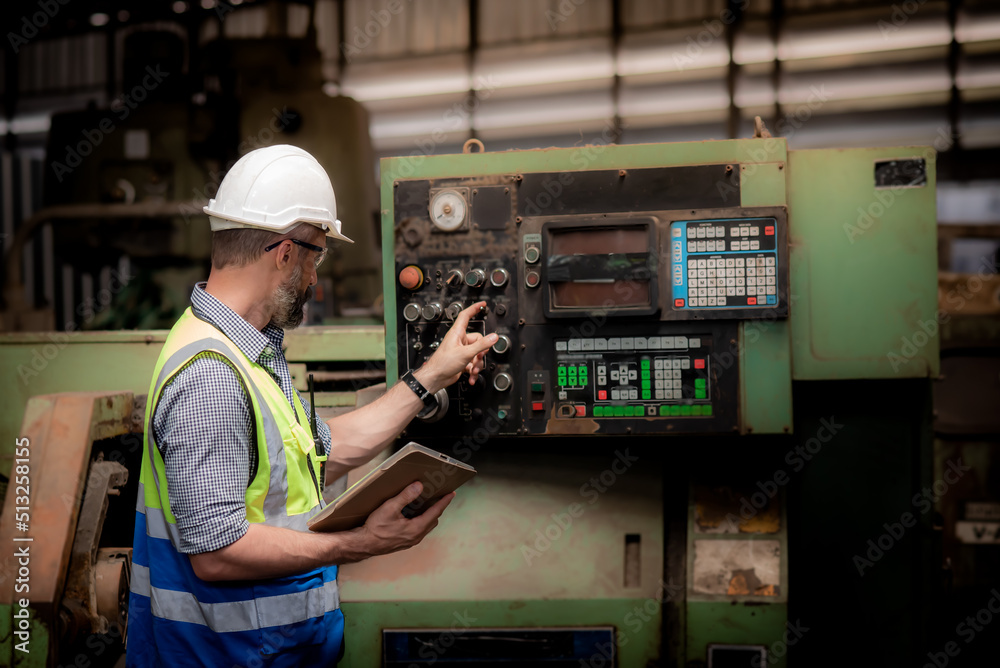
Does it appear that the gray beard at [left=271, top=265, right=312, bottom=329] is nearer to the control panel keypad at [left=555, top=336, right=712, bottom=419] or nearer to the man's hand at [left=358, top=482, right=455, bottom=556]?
the man's hand at [left=358, top=482, right=455, bottom=556]

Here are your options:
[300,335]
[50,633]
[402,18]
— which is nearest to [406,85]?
[402,18]

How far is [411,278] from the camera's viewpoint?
1474mm

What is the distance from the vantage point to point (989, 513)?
8.91 ft

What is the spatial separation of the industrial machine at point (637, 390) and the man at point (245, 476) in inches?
11.5

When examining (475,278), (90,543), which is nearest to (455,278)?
(475,278)

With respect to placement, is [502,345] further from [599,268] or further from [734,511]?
[734,511]

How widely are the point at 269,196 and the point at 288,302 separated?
18 centimetres

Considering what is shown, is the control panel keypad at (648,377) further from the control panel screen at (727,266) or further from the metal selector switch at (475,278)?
the metal selector switch at (475,278)

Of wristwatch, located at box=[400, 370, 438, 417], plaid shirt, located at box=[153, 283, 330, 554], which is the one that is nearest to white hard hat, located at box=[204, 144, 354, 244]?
plaid shirt, located at box=[153, 283, 330, 554]

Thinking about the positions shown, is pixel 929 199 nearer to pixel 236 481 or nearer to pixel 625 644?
pixel 625 644

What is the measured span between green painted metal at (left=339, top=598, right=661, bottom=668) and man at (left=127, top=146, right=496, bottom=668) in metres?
0.22

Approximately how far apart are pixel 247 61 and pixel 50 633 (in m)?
2.34

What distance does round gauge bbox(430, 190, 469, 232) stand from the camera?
1.47m

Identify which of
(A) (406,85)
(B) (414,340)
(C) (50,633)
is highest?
(A) (406,85)
